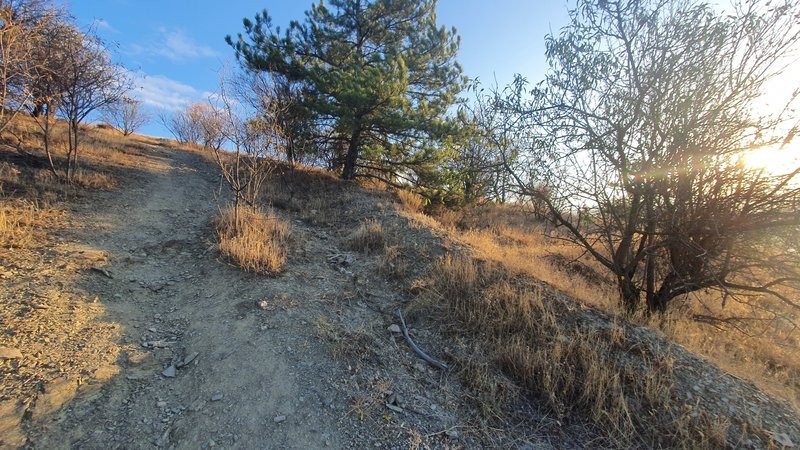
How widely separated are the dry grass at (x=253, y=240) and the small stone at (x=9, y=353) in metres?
2.18

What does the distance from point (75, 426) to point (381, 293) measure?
3214mm

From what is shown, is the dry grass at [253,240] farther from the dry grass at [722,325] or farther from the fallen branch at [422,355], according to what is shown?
the dry grass at [722,325]

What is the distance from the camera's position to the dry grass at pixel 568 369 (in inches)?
119

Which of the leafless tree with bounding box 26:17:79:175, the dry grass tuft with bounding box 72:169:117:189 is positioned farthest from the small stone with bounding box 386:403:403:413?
the leafless tree with bounding box 26:17:79:175

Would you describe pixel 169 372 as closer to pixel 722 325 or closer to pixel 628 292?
pixel 628 292

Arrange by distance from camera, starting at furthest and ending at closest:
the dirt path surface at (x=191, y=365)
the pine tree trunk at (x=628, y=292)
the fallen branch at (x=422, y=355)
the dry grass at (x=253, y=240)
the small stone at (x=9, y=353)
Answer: the pine tree trunk at (x=628, y=292) < the dry grass at (x=253, y=240) < the fallen branch at (x=422, y=355) < the small stone at (x=9, y=353) < the dirt path surface at (x=191, y=365)

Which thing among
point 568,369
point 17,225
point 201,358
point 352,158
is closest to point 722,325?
point 568,369

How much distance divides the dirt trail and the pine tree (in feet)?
17.3

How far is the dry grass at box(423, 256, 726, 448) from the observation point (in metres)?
3.02

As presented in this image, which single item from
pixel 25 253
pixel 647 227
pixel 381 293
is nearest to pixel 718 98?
pixel 647 227

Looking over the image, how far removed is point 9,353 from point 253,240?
265 cm

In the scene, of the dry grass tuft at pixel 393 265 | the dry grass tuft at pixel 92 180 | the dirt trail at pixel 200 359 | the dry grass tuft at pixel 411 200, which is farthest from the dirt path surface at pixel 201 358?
the dry grass tuft at pixel 411 200

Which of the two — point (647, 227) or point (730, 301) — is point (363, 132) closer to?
point (647, 227)

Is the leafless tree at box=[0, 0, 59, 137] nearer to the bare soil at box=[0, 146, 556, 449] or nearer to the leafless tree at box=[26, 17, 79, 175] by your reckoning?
the leafless tree at box=[26, 17, 79, 175]
